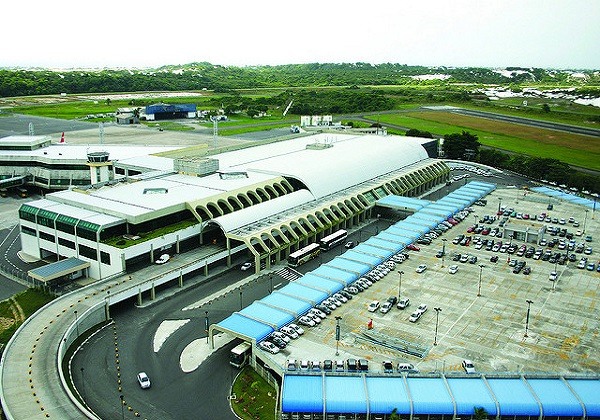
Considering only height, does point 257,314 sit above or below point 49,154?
below

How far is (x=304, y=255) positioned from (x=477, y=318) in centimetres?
2202

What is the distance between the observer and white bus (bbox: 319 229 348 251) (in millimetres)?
65750

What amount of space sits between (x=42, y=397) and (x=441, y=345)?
29332 millimetres

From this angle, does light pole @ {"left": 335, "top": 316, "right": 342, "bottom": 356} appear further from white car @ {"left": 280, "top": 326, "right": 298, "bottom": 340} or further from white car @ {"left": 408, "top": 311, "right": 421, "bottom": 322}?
white car @ {"left": 408, "top": 311, "right": 421, "bottom": 322}

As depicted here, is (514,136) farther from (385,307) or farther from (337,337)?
(337,337)

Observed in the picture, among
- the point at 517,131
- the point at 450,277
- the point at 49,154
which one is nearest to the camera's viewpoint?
the point at 450,277

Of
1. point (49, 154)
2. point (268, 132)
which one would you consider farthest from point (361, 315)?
point (268, 132)

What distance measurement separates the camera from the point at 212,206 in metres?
65.2

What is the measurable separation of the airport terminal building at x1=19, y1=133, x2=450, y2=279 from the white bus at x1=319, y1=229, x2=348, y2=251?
4.48 feet

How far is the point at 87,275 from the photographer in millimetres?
55875

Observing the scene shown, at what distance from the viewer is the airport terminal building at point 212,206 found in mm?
56562

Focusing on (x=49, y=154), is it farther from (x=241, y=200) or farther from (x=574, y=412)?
(x=574, y=412)

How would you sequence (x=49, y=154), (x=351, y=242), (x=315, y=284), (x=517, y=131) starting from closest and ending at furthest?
(x=315, y=284), (x=351, y=242), (x=49, y=154), (x=517, y=131)

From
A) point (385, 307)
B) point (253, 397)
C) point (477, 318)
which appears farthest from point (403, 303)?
point (253, 397)
